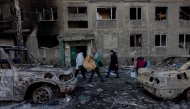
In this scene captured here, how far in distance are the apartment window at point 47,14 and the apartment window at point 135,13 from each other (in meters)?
8.15

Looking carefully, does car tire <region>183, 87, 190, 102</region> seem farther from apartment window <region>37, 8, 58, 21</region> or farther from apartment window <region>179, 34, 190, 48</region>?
apartment window <region>37, 8, 58, 21</region>

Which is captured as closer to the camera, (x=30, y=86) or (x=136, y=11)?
(x=30, y=86)

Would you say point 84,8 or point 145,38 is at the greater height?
point 84,8

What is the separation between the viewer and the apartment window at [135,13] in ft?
49.4

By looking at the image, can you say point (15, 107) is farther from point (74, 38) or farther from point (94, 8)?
point (94, 8)

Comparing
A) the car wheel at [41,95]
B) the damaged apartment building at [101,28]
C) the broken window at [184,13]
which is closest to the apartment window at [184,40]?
the damaged apartment building at [101,28]

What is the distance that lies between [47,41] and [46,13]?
291 cm

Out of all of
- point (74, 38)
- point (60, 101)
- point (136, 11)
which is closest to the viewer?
point (60, 101)

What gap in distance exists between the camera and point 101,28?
14742mm

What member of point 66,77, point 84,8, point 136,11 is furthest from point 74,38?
point 66,77

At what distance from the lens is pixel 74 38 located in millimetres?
14102

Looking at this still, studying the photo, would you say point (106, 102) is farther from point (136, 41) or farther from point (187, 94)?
point (136, 41)

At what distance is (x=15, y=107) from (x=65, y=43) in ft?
34.8

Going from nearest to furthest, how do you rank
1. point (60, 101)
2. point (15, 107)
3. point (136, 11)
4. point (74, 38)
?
point (15, 107), point (60, 101), point (74, 38), point (136, 11)
